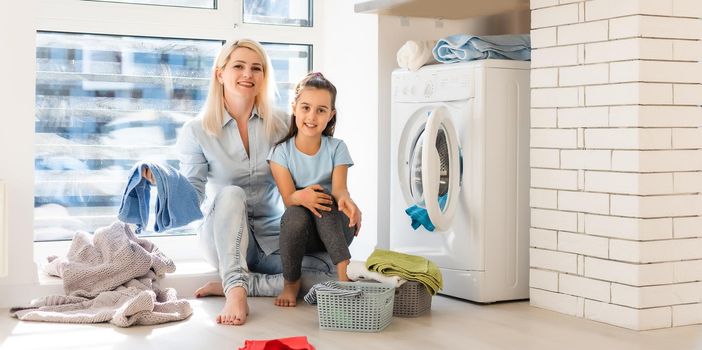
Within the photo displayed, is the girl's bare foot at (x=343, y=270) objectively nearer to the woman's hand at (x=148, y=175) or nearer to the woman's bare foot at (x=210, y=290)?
the woman's bare foot at (x=210, y=290)

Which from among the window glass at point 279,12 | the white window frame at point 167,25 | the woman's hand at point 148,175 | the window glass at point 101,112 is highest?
the window glass at point 279,12

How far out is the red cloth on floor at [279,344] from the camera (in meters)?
2.44

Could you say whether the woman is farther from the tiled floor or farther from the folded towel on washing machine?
the folded towel on washing machine

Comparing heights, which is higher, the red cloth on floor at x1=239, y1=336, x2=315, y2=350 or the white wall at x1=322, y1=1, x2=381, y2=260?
the white wall at x1=322, y1=1, x2=381, y2=260

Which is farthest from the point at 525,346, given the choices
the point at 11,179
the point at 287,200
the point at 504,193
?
the point at 11,179

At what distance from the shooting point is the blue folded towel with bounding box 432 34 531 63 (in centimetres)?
322

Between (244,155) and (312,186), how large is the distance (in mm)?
338

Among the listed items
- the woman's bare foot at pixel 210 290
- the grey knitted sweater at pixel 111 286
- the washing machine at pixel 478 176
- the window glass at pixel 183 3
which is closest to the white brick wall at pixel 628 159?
the washing machine at pixel 478 176

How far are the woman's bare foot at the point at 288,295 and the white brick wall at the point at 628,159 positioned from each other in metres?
0.84

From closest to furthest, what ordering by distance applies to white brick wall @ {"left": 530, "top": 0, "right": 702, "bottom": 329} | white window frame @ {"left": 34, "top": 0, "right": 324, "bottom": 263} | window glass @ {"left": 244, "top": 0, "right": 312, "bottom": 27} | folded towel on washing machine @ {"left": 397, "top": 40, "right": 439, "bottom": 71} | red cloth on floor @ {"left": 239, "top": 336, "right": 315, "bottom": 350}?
red cloth on floor @ {"left": 239, "top": 336, "right": 315, "bottom": 350} < white brick wall @ {"left": 530, "top": 0, "right": 702, "bottom": 329} < folded towel on washing machine @ {"left": 397, "top": 40, "right": 439, "bottom": 71} < white window frame @ {"left": 34, "top": 0, "right": 324, "bottom": 263} < window glass @ {"left": 244, "top": 0, "right": 312, "bottom": 27}

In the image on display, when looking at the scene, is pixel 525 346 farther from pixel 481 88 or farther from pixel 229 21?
pixel 229 21

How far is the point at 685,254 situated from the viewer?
285 centimetres

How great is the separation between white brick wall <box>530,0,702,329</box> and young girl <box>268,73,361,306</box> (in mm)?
687

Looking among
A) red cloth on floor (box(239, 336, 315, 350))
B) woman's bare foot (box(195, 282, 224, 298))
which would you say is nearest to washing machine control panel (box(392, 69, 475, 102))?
woman's bare foot (box(195, 282, 224, 298))
